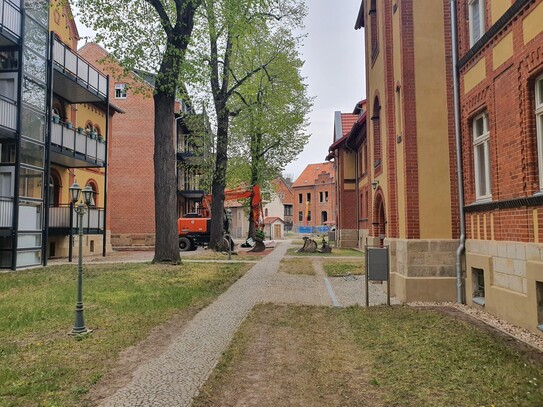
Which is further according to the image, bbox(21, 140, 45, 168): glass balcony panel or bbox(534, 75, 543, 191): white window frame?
bbox(21, 140, 45, 168): glass balcony panel

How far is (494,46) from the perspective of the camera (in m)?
7.57

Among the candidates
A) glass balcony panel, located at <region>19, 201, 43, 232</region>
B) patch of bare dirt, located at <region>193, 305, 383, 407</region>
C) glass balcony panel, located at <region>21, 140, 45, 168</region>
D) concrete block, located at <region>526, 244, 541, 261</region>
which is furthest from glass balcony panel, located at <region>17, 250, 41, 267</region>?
concrete block, located at <region>526, 244, 541, 261</region>

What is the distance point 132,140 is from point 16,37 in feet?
58.4

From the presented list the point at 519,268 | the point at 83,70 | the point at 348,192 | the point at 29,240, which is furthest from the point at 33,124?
the point at 348,192

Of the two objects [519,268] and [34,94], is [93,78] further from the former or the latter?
[519,268]

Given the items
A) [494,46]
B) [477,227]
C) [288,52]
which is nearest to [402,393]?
[477,227]

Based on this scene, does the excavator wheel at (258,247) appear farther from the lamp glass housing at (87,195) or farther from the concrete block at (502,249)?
the concrete block at (502,249)

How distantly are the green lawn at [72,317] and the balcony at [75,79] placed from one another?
328 inches

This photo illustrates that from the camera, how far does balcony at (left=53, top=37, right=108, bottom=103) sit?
59.0ft

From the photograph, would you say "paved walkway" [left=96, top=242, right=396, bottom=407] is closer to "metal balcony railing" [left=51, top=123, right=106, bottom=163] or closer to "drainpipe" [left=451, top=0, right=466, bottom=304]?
"drainpipe" [left=451, top=0, right=466, bottom=304]

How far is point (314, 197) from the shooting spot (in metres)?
82.6

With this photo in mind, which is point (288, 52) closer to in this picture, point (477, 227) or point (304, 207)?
point (477, 227)

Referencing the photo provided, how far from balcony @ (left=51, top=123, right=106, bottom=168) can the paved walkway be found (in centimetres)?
961

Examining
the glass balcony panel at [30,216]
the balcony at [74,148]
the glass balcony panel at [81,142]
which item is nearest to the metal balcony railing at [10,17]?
the balcony at [74,148]
